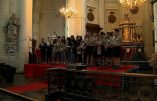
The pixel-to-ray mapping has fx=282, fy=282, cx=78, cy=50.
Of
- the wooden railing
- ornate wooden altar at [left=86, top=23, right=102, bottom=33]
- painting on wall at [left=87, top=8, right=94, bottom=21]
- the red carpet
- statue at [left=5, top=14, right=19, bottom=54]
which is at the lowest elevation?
the red carpet

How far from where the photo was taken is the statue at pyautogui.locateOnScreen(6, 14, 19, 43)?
53.4 ft

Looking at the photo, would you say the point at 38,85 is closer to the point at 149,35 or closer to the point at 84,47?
the point at 84,47

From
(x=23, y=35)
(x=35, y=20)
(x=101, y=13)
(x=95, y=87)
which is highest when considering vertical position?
(x=101, y=13)

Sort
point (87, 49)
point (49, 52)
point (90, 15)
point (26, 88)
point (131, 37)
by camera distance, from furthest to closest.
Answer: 1. point (90, 15)
2. point (131, 37)
3. point (49, 52)
4. point (87, 49)
5. point (26, 88)

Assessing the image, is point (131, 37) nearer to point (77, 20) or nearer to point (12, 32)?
point (77, 20)

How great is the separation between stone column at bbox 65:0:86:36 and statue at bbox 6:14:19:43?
13.4ft

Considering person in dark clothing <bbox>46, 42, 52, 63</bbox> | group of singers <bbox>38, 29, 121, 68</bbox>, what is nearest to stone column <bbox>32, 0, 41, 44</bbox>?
group of singers <bbox>38, 29, 121, 68</bbox>

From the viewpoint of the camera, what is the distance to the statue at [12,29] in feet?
53.4

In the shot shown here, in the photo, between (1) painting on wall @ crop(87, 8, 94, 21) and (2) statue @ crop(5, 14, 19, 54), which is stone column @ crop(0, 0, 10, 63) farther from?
(1) painting on wall @ crop(87, 8, 94, 21)

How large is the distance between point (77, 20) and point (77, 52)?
21.3 feet

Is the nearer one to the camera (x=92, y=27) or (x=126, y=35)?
(x=126, y=35)

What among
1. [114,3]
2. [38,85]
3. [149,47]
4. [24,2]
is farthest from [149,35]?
[38,85]

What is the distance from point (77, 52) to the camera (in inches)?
517

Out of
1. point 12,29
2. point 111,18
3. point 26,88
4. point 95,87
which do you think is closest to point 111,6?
point 111,18
